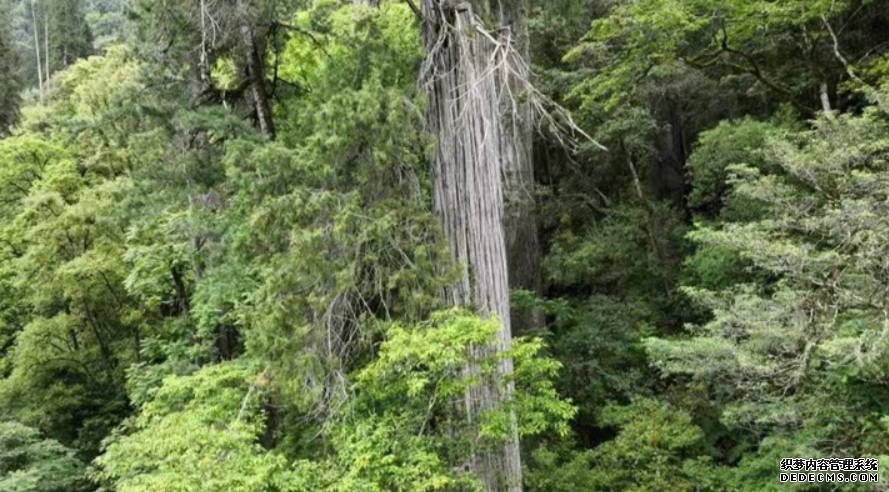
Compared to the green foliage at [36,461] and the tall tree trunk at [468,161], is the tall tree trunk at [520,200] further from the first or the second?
the green foliage at [36,461]

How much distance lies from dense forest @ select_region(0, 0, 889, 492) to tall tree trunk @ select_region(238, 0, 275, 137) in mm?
60

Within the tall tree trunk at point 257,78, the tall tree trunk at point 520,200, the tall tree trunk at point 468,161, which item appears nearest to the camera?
the tall tree trunk at point 468,161

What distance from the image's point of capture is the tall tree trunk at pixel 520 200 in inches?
334

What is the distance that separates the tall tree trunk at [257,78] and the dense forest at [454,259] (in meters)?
0.06

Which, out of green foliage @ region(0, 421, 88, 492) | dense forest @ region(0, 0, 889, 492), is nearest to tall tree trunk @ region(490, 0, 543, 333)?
dense forest @ region(0, 0, 889, 492)

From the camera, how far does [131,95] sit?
7.16m

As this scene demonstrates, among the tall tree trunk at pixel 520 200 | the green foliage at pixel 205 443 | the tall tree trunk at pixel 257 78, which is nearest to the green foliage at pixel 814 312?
the tall tree trunk at pixel 520 200

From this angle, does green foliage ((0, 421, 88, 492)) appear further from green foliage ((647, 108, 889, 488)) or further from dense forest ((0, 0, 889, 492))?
green foliage ((647, 108, 889, 488))

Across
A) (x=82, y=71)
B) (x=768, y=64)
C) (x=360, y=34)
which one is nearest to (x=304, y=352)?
(x=360, y=34)

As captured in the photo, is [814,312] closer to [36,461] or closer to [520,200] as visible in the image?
[520,200]

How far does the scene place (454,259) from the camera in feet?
17.5

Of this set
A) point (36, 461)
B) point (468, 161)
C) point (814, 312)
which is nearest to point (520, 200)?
point (468, 161)

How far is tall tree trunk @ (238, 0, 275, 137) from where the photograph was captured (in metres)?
7.41

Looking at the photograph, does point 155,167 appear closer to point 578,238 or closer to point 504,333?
point 504,333
